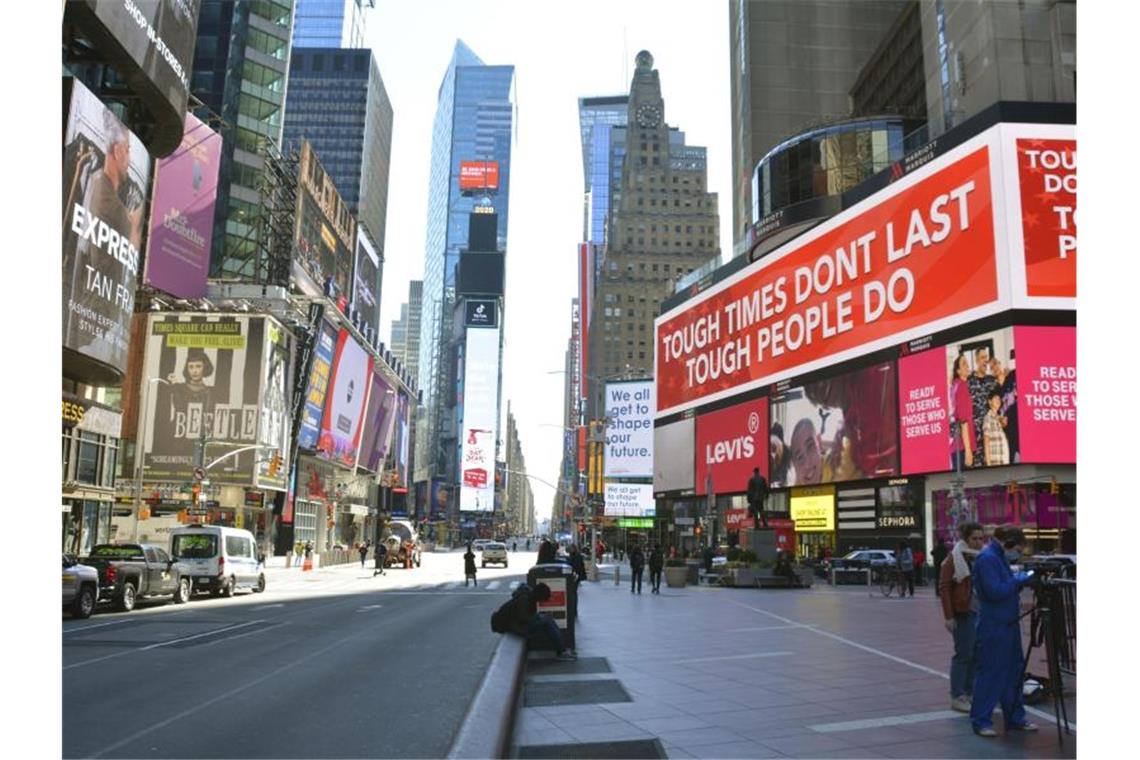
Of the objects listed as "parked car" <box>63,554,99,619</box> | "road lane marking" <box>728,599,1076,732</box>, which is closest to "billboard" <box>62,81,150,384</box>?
"parked car" <box>63,554,99,619</box>

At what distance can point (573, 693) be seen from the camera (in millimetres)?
10055

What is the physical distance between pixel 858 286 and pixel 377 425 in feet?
209

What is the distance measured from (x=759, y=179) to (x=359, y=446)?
51.0m

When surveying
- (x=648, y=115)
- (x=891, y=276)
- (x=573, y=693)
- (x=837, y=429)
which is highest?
(x=648, y=115)

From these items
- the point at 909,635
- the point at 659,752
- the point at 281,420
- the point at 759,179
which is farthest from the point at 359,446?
the point at 659,752

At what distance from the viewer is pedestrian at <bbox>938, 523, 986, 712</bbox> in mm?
8688

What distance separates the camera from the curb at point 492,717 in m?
6.08

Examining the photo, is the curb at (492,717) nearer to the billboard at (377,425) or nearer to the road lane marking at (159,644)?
the road lane marking at (159,644)

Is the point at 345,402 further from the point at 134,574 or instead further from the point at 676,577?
the point at 134,574

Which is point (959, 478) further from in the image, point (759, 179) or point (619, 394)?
point (619, 394)

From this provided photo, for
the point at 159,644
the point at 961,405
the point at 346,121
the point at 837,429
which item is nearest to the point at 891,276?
the point at 961,405

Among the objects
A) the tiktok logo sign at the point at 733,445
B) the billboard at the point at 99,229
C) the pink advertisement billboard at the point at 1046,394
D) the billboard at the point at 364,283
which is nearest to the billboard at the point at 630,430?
the tiktok logo sign at the point at 733,445

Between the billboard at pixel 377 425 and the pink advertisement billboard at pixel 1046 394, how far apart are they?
6933cm

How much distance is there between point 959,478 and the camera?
35.7 m
